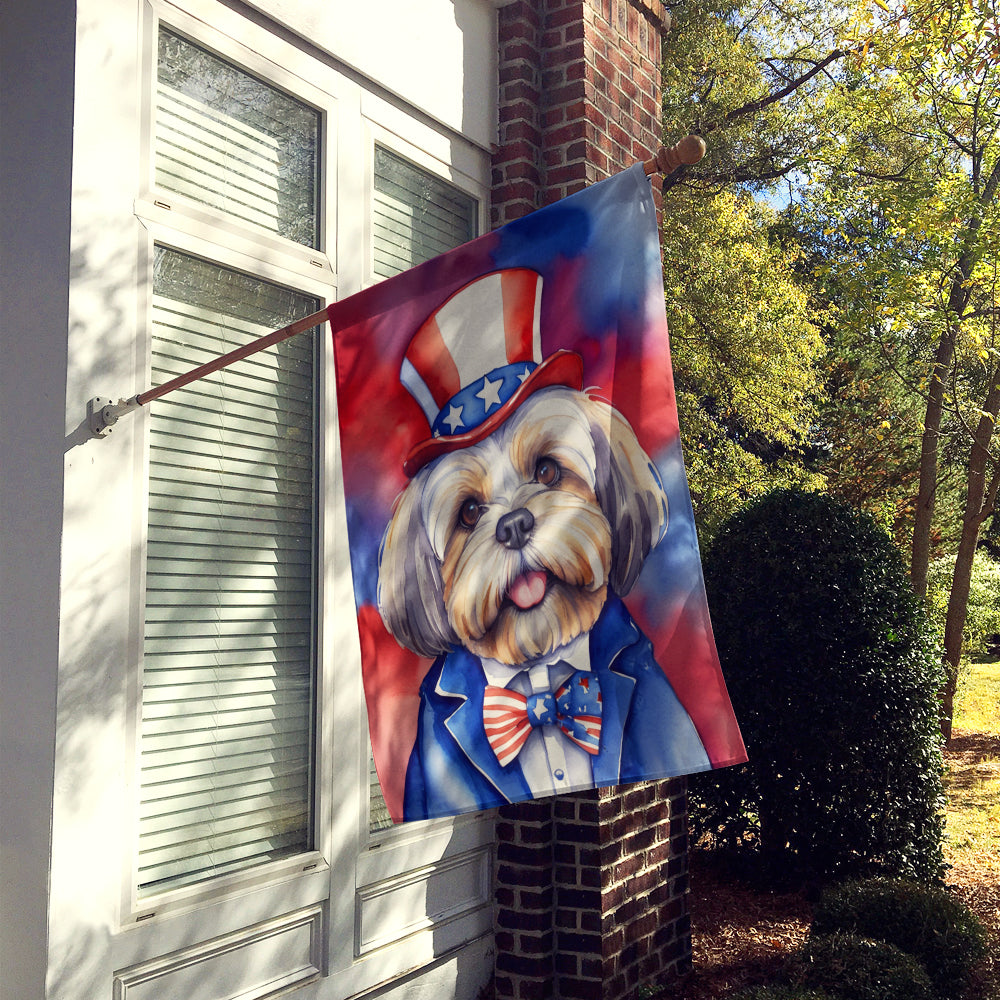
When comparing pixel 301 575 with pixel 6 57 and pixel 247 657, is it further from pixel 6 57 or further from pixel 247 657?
pixel 6 57

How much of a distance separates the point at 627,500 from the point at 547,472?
223 millimetres

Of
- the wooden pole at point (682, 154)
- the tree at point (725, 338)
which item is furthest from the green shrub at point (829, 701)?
the tree at point (725, 338)

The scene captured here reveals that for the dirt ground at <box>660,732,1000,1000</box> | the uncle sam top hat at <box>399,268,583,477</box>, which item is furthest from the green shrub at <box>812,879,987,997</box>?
the uncle sam top hat at <box>399,268,583,477</box>

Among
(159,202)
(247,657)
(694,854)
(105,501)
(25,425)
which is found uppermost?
(159,202)

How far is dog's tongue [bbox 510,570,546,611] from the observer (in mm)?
2654

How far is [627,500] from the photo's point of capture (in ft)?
8.60

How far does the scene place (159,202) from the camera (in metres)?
3.13

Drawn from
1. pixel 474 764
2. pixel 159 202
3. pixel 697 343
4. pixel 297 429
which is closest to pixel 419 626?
pixel 474 764

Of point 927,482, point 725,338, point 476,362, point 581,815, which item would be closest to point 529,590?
point 476,362

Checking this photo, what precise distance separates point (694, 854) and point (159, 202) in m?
5.41

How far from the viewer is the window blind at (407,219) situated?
13.4ft

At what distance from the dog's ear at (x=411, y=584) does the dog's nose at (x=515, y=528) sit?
0.20 m

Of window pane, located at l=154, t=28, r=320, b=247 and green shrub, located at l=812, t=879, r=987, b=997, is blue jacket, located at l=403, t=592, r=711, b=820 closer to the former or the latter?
window pane, located at l=154, t=28, r=320, b=247

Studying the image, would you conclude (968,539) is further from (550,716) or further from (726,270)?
(550,716)
